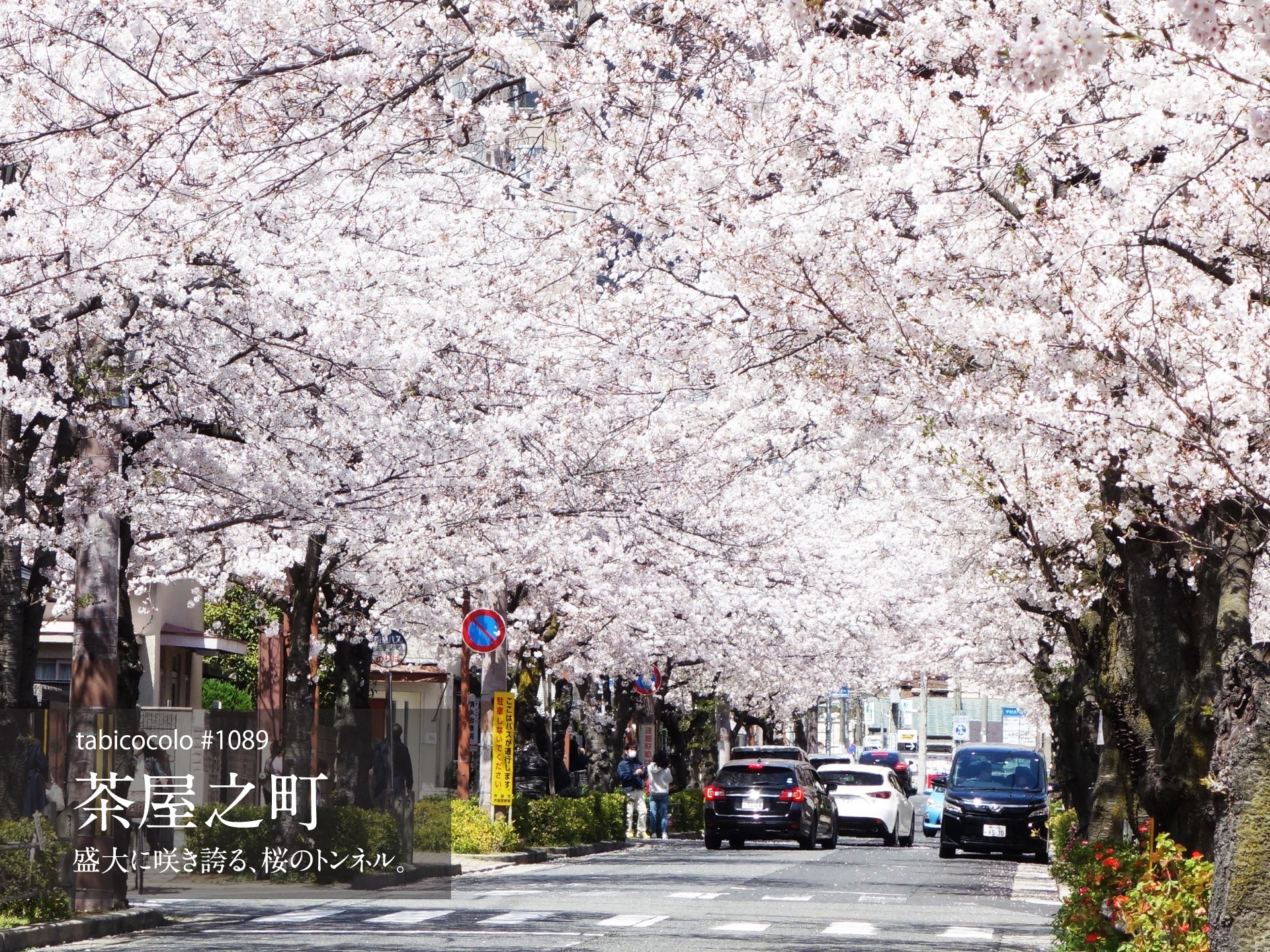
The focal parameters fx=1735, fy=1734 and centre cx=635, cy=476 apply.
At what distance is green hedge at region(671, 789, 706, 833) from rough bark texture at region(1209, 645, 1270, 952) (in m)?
31.2

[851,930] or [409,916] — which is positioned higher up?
[409,916]

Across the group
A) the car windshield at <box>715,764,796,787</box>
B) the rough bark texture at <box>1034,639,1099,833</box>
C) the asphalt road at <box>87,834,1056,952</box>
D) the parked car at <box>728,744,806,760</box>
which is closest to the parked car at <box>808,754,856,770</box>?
the parked car at <box>728,744,806,760</box>

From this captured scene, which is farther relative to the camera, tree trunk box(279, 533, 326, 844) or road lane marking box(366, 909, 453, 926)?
tree trunk box(279, 533, 326, 844)

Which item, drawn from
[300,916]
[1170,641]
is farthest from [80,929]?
[1170,641]

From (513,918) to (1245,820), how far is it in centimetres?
816

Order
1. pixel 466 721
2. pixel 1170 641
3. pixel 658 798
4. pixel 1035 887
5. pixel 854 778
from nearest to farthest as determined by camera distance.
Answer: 1. pixel 1170 641
2. pixel 1035 887
3. pixel 466 721
4. pixel 854 778
5. pixel 658 798

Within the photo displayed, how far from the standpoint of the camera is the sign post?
25.5 m

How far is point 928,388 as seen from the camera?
37.5 ft

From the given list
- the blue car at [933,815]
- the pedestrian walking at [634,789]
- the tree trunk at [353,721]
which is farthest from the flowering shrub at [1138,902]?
the blue car at [933,815]

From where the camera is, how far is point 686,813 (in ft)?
133

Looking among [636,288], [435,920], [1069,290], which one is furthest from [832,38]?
[435,920]

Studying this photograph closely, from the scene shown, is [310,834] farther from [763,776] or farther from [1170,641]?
[763,776]

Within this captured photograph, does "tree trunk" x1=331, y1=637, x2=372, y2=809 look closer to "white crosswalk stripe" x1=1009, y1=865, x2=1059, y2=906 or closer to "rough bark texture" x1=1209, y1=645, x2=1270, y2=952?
"white crosswalk stripe" x1=1009, y1=865, x2=1059, y2=906

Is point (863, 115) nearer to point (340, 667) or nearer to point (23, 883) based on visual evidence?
point (23, 883)
